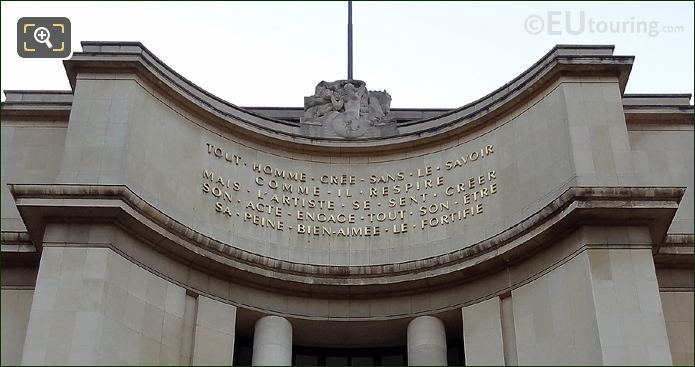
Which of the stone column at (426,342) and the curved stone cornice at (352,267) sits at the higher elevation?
the curved stone cornice at (352,267)

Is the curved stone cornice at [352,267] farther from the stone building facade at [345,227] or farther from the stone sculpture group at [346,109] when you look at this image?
the stone sculpture group at [346,109]

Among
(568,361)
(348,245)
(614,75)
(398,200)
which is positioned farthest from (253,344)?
(614,75)

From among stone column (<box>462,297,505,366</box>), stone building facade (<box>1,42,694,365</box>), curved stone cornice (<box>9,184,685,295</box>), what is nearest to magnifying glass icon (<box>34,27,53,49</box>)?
stone building facade (<box>1,42,694,365</box>)

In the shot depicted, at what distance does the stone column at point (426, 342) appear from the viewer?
943 inches

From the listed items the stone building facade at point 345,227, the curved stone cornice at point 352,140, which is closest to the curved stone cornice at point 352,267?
the stone building facade at point 345,227

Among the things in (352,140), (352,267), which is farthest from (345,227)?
(352,140)

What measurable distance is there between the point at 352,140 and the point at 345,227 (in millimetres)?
2747

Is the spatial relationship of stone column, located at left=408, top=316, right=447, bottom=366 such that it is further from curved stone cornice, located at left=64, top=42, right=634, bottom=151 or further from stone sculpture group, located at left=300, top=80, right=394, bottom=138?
stone sculpture group, located at left=300, top=80, right=394, bottom=138

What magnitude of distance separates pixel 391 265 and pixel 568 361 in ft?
17.9

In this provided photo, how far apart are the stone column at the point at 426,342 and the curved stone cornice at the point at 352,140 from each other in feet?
17.3

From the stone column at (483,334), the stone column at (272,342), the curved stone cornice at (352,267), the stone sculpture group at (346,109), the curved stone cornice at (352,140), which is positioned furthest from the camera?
the stone sculpture group at (346,109)

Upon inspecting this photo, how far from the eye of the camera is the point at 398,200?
86.4ft

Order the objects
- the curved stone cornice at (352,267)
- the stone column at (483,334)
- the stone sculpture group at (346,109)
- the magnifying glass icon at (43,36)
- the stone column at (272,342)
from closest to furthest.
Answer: the curved stone cornice at (352,267), the stone column at (483,334), the stone column at (272,342), the magnifying glass icon at (43,36), the stone sculpture group at (346,109)

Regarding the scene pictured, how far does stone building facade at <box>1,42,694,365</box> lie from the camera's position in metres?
21.6
